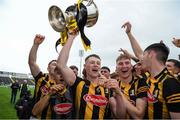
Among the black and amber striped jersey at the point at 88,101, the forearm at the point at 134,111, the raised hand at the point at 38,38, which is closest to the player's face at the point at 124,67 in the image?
the black and amber striped jersey at the point at 88,101

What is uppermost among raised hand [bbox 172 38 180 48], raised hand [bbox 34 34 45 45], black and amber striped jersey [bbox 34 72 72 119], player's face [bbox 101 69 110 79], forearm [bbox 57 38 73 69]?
raised hand [bbox 34 34 45 45]

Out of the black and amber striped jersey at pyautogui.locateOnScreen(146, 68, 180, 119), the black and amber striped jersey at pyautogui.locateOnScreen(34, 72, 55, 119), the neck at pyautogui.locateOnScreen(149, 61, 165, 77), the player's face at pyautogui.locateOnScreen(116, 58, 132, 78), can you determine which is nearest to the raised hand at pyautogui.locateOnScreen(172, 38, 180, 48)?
the neck at pyautogui.locateOnScreen(149, 61, 165, 77)

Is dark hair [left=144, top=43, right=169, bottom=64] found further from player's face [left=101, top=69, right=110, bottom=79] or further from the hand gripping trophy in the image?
player's face [left=101, top=69, right=110, bottom=79]

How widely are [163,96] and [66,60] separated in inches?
57.2

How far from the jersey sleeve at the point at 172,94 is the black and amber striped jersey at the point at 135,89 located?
649 mm

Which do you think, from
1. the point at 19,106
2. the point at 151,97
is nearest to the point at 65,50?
the point at 151,97

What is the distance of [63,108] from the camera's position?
5266 millimetres

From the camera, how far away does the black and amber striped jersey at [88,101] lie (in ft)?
15.9

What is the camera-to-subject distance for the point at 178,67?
609 cm

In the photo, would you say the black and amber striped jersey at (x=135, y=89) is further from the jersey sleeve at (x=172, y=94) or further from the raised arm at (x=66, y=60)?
the raised arm at (x=66, y=60)

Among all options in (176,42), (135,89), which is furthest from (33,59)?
(176,42)

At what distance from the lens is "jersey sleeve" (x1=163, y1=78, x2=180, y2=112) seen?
4031mm

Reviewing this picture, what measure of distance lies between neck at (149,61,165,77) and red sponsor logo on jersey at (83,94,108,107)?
32.9 inches

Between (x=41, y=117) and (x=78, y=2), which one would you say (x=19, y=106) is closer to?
(x=41, y=117)
